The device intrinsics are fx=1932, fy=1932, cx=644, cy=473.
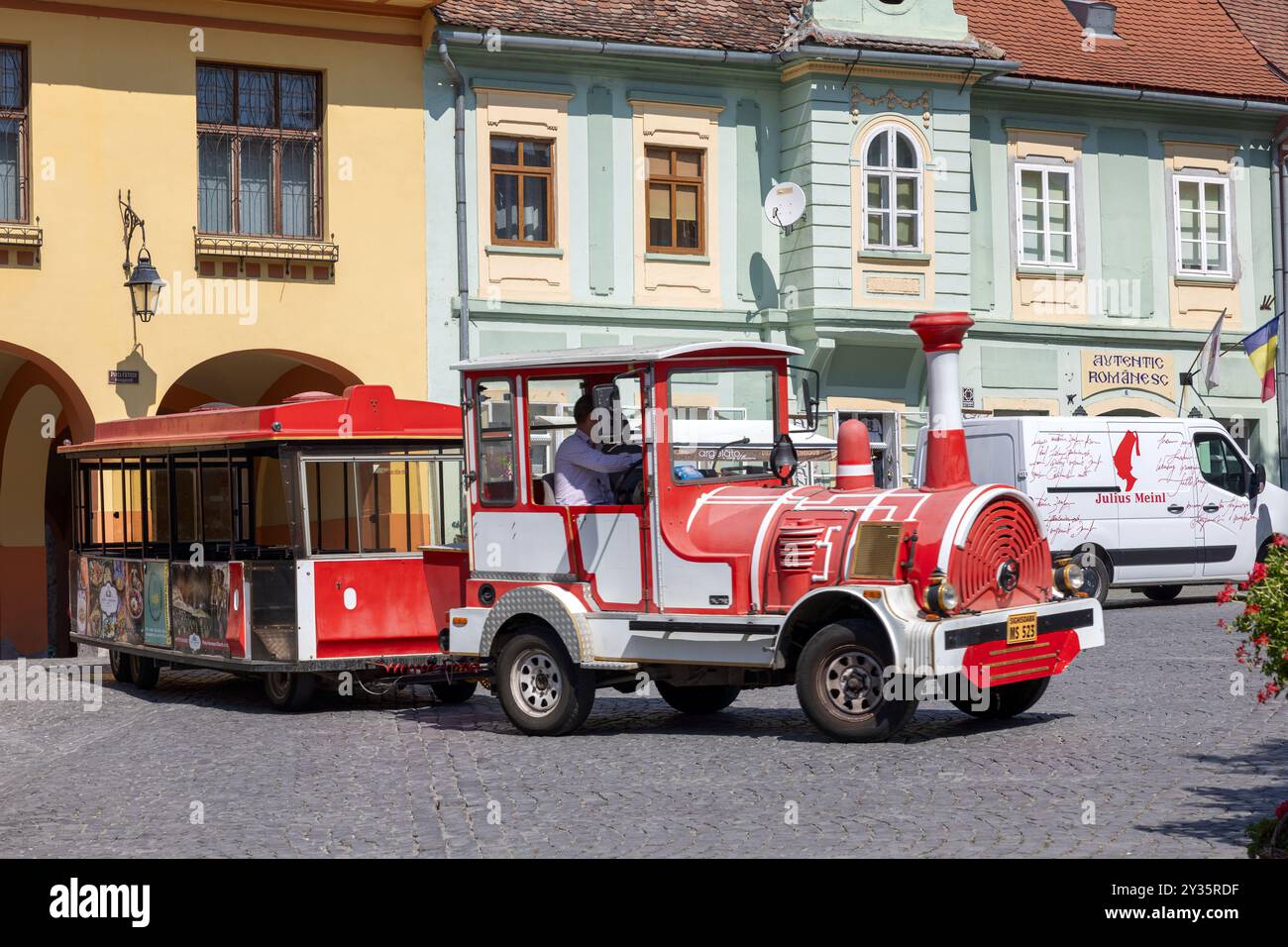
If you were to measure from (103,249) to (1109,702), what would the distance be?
548 inches

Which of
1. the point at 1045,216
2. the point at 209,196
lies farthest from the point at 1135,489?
the point at 209,196

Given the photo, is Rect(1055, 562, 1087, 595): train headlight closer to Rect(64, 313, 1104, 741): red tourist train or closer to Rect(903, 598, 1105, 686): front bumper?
Rect(64, 313, 1104, 741): red tourist train

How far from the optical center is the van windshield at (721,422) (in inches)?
495

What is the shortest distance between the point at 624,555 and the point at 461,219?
12.9 m

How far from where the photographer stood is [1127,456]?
2392 cm

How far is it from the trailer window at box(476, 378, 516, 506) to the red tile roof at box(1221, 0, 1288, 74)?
2182 cm

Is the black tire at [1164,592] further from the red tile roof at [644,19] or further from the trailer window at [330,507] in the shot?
the trailer window at [330,507]

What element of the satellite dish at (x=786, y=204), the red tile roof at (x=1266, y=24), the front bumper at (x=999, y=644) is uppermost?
the red tile roof at (x=1266, y=24)

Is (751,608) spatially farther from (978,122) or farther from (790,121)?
(978,122)

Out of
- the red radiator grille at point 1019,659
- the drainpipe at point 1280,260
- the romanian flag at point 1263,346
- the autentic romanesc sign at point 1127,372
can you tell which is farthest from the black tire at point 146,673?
the drainpipe at point 1280,260

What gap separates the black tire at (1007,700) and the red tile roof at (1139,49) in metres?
17.3

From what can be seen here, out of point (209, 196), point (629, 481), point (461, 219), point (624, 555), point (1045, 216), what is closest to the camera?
point (624, 555)

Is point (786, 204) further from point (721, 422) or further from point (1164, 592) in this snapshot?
point (721, 422)
